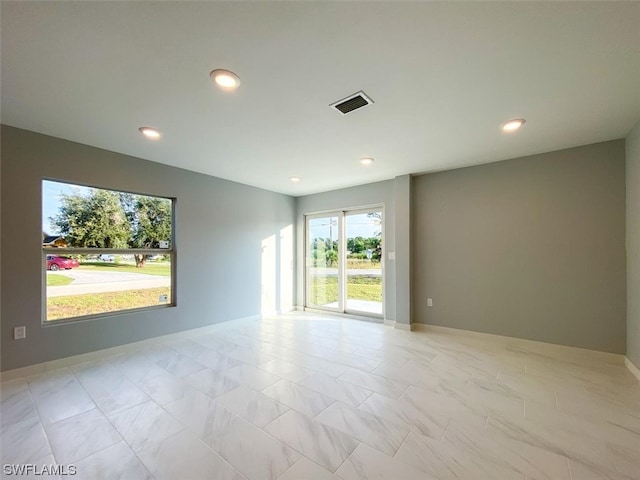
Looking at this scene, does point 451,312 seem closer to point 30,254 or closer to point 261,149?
point 261,149

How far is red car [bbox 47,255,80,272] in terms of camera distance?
2924 mm

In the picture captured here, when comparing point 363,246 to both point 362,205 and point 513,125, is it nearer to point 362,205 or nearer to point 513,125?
point 362,205

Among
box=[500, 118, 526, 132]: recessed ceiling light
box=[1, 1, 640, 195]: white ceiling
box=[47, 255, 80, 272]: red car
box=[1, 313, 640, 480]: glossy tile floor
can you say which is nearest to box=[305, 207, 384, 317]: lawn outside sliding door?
box=[1, 313, 640, 480]: glossy tile floor

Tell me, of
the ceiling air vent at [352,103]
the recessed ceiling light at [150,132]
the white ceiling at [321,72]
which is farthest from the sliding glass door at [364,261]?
the recessed ceiling light at [150,132]

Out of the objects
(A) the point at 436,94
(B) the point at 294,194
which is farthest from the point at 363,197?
(A) the point at 436,94

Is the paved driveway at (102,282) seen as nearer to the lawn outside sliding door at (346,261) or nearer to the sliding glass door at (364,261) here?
the lawn outside sliding door at (346,261)

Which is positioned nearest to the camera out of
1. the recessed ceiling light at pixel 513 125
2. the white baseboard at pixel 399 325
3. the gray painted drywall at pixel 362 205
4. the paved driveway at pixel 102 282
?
the recessed ceiling light at pixel 513 125

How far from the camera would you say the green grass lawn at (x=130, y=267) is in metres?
3.21

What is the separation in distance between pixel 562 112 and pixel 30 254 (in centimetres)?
538

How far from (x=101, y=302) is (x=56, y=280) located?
511mm

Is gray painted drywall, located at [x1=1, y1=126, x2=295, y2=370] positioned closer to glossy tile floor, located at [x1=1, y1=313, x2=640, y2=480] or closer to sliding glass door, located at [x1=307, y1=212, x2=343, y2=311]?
glossy tile floor, located at [x1=1, y1=313, x2=640, y2=480]

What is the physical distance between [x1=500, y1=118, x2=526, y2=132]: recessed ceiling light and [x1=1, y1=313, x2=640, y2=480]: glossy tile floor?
252 centimetres

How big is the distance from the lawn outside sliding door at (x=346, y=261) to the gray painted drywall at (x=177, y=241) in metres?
0.56

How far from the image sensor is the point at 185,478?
1.47 m
